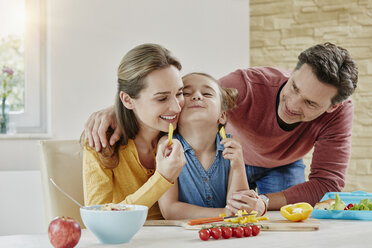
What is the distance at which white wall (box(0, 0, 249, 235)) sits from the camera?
10.1 ft

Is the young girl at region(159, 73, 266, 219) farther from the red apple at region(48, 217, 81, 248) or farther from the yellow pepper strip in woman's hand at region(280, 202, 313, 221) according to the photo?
the red apple at region(48, 217, 81, 248)

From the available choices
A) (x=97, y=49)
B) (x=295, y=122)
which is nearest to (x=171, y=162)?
(x=295, y=122)

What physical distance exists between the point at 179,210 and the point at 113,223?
47 cm

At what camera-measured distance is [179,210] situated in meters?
1.38

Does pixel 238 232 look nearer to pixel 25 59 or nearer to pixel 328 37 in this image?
pixel 25 59

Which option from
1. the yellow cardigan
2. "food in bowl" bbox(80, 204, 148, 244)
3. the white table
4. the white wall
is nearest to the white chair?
the yellow cardigan

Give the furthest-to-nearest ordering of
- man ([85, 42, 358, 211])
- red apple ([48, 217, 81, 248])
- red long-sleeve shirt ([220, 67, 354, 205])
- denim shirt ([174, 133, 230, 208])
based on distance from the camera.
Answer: red long-sleeve shirt ([220, 67, 354, 205]) < man ([85, 42, 358, 211]) < denim shirt ([174, 133, 230, 208]) < red apple ([48, 217, 81, 248])

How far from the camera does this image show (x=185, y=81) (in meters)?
1.57

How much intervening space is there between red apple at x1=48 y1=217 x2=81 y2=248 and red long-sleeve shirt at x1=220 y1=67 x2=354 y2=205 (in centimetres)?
106

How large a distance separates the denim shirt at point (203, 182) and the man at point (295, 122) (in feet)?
0.51

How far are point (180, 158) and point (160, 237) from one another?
0.30 m

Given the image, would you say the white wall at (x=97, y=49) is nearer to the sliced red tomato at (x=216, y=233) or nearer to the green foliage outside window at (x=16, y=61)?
the green foliage outside window at (x=16, y=61)

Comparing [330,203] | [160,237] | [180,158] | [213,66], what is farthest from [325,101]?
[213,66]

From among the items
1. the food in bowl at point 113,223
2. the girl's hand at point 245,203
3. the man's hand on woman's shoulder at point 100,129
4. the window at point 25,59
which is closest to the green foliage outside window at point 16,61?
the window at point 25,59
